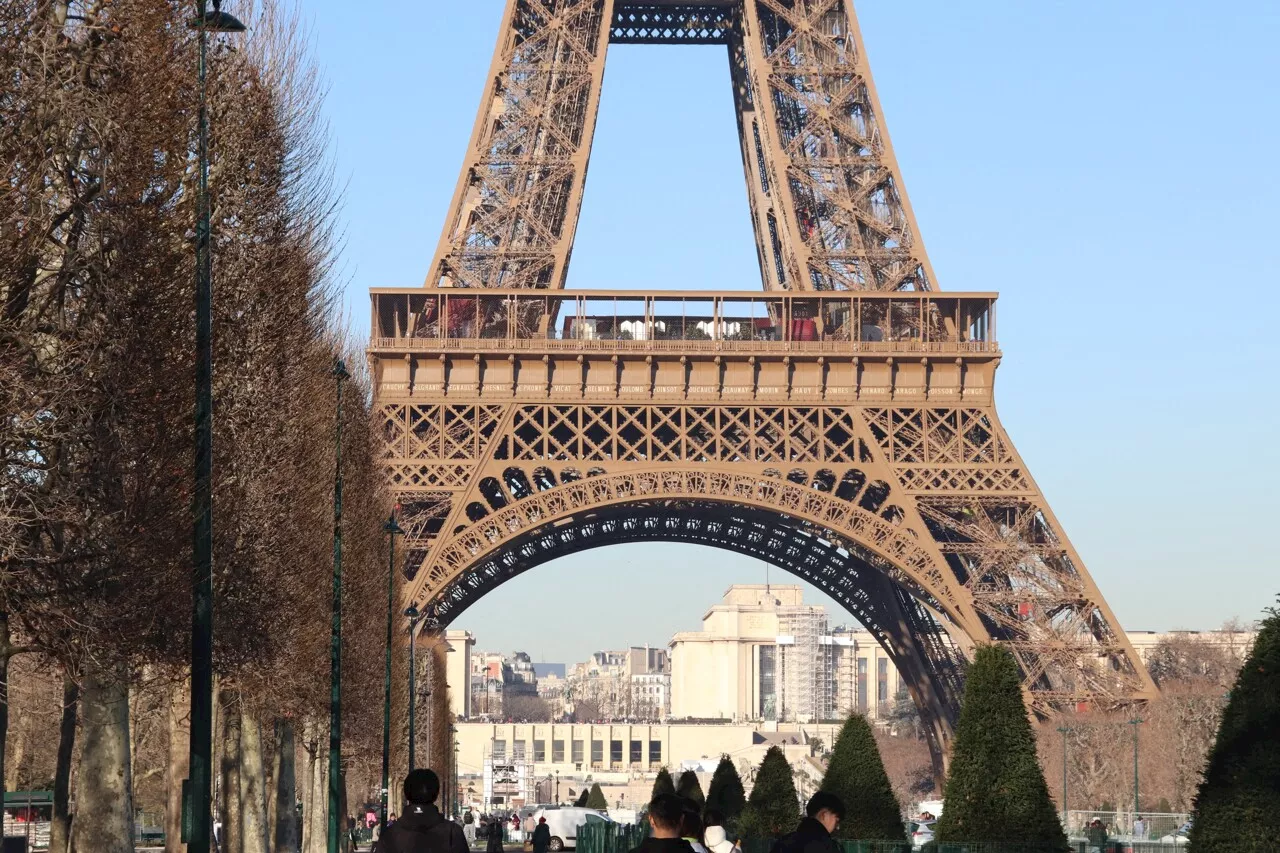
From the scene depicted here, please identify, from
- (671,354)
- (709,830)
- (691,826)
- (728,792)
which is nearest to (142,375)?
(709,830)

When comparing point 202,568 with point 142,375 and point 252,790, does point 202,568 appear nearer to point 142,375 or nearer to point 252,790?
point 142,375

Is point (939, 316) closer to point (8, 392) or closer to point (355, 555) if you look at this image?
point (355, 555)

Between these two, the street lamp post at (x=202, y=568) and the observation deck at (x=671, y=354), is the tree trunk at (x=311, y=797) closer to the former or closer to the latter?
the observation deck at (x=671, y=354)

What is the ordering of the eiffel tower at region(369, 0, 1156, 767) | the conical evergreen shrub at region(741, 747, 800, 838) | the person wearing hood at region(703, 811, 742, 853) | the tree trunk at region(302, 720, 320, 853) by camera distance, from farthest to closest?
the eiffel tower at region(369, 0, 1156, 767)
the tree trunk at region(302, 720, 320, 853)
the conical evergreen shrub at region(741, 747, 800, 838)
the person wearing hood at region(703, 811, 742, 853)

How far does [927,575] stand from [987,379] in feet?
21.2

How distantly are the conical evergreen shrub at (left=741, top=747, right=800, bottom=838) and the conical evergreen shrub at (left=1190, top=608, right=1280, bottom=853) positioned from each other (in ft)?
66.7

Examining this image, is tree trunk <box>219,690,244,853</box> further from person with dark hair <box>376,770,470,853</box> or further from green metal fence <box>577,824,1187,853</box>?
person with dark hair <box>376,770,470,853</box>

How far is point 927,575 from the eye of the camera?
62281 millimetres

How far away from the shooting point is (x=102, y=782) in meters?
26.6

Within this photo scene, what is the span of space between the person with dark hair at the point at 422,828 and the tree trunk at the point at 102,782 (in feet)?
45.4

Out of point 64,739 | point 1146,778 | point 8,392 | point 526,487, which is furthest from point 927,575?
point 8,392

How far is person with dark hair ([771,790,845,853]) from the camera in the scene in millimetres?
14586

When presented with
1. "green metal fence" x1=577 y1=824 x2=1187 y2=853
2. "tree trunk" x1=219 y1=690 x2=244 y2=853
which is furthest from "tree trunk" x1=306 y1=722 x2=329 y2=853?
"tree trunk" x1=219 y1=690 x2=244 y2=853

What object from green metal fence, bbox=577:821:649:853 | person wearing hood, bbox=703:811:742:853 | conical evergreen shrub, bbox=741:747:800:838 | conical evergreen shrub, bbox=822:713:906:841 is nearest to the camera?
person wearing hood, bbox=703:811:742:853
